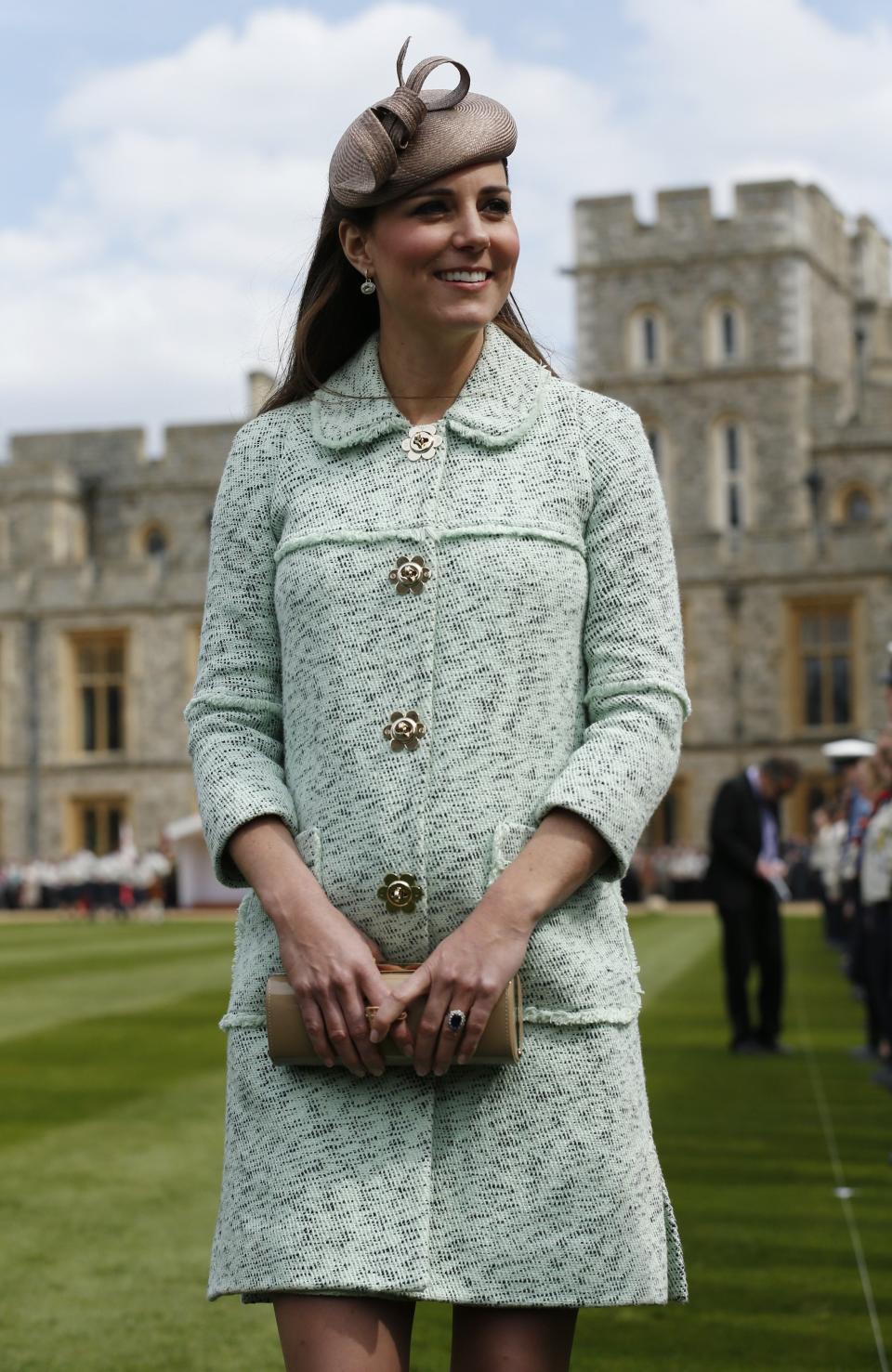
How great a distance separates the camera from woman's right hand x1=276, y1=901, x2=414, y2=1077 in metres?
2.13

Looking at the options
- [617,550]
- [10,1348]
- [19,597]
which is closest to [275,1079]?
[617,550]

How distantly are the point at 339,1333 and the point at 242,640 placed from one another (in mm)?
795

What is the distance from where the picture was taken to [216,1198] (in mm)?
6293

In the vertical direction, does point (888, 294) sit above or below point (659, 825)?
above

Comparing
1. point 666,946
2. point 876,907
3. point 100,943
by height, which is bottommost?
point 100,943

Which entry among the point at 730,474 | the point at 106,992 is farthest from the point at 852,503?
the point at 106,992

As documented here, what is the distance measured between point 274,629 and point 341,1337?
0.81 metres

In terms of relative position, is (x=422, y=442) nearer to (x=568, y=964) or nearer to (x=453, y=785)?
(x=453, y=785)

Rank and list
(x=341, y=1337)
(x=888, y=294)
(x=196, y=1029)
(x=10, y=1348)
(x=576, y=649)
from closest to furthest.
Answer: (x=341, y=1337) < (x=576, y=649) < (x=10, y=1348) < (x=196, y=1029) < (x=888, y=294)

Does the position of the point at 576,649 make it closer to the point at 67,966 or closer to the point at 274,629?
the point at 274,629


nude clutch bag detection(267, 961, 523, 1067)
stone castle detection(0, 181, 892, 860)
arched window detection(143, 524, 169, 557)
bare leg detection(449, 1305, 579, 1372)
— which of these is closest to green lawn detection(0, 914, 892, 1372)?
bare leg detection(449, 1305, 579, 1372)

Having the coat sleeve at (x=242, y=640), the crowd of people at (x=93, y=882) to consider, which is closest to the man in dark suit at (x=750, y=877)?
the coat sleeve at (x=242, y=640)

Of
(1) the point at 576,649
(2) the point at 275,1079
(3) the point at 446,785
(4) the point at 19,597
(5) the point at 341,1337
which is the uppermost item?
(4) the point at 19,597

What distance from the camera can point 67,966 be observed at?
17672 millimetres
